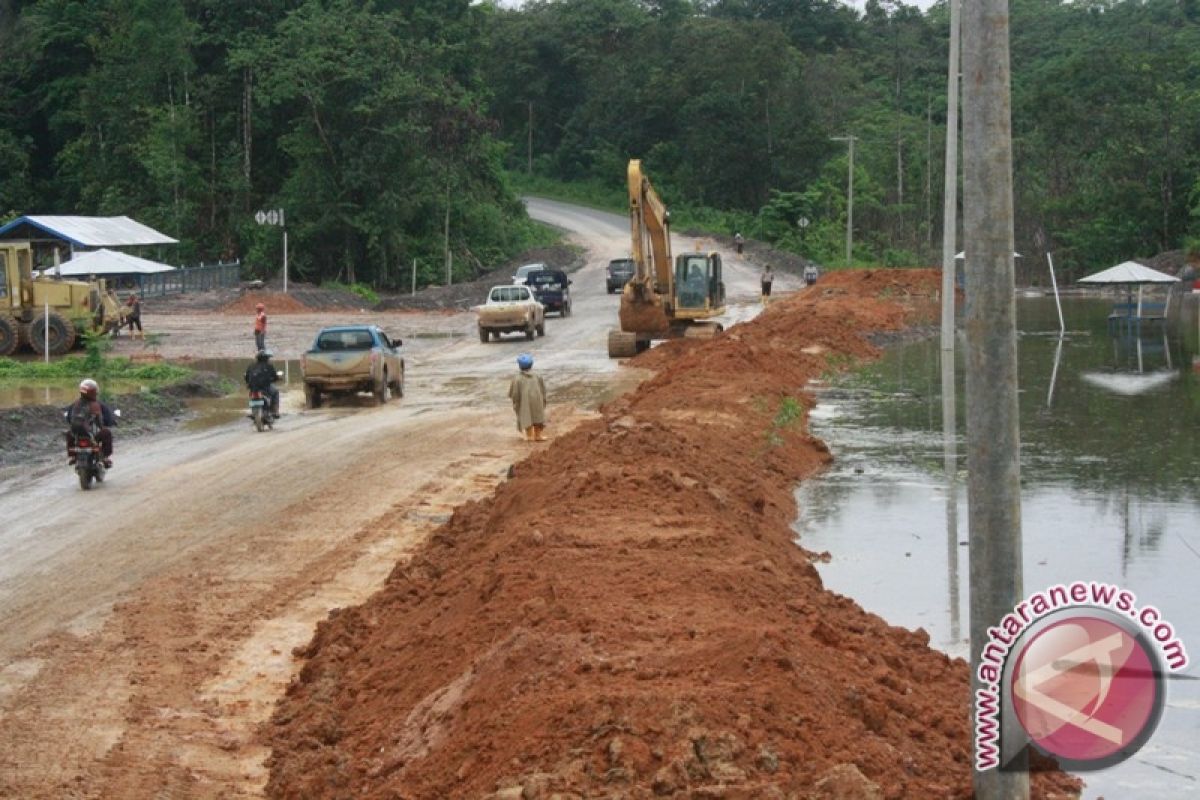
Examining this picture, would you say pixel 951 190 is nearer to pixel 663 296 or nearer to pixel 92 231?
pixel 663 296

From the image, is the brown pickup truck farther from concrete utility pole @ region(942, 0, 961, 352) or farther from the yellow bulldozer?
the yellow bulldozer

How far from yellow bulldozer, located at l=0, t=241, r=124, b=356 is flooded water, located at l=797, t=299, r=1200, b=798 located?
2393 centimetres

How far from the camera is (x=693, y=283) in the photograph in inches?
1686

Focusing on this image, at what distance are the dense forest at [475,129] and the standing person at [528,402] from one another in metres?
52.2

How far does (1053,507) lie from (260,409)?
14.5 meters

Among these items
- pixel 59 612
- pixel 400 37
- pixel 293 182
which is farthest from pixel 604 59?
pixel 59 612

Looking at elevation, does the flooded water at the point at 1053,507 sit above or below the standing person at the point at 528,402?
below

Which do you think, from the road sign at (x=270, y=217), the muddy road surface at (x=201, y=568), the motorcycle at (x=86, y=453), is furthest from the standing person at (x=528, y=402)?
the road sign at (x=270, y=217)

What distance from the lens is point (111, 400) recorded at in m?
30.8

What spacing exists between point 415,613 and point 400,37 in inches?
2969

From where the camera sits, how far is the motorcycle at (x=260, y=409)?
91.7ft

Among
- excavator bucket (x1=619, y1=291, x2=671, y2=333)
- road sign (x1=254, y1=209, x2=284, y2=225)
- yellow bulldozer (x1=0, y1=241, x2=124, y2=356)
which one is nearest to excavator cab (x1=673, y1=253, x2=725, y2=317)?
excavator bucket (x1=619, y1=291, x2=671, y2=333)

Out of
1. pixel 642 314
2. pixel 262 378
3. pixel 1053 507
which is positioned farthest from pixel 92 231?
pixel 1053 507

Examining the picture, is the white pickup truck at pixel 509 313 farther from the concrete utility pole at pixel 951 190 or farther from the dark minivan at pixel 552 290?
the concrete utility pole at pixel 951 190
